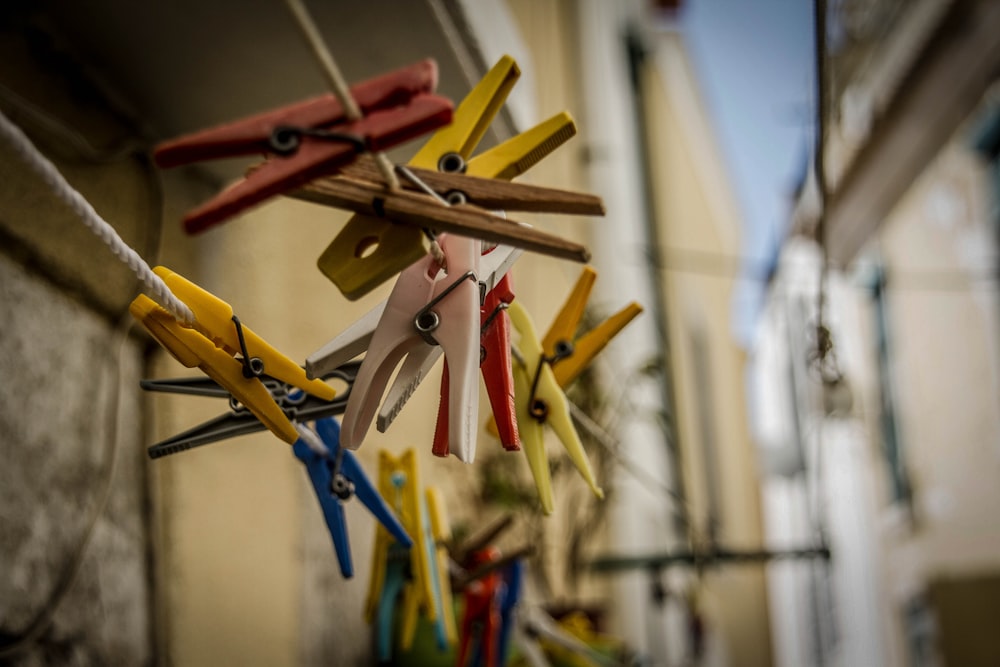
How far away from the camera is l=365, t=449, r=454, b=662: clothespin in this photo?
1.31 metres

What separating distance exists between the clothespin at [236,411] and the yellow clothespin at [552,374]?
23 cm

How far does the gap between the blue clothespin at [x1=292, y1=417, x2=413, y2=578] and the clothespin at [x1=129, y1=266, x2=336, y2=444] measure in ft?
0.53

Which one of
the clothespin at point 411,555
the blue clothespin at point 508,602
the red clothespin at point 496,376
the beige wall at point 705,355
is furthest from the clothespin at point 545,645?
the beige wall at point 705,355

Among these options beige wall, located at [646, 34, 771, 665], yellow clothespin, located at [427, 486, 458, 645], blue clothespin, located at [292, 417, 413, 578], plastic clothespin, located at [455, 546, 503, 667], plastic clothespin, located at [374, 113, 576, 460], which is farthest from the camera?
beige wall, located at [646, 34, 771, 665]

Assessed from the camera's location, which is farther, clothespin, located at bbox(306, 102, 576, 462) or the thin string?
clothespin, located at bbox(306, 102, 576, 462)

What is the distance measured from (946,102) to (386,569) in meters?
4.13

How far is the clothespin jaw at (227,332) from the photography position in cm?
96

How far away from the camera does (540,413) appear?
3.84ft

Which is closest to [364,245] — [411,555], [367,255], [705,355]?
[367,255]

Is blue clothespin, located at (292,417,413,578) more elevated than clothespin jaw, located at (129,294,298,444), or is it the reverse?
clothespin jaw, located at (129,294,298,444)

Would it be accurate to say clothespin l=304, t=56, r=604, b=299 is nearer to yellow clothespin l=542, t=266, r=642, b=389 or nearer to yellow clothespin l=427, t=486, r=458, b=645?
yellow clothespin l=542, t=266, r=642, b=389

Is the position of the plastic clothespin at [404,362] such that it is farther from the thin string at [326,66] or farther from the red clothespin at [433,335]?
the thin string at [326,66]

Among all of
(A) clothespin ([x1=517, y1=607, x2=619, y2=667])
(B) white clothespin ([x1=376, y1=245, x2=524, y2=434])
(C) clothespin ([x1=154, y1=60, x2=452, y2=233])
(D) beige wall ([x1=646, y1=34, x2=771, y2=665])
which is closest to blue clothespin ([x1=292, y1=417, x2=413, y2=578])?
(B) white clothespin ([x1=376, y1=245, x2=524, y2=434])

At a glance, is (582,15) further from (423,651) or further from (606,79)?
(423,651)
